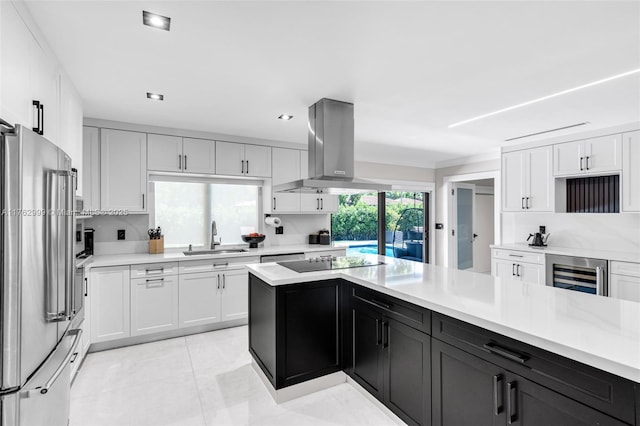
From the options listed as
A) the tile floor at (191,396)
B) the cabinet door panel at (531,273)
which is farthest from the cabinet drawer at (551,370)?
the cabinet door panel at (531,273)

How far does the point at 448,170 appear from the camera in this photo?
6.39 m

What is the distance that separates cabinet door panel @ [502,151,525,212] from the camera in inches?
170

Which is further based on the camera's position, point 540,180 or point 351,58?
point 540,180

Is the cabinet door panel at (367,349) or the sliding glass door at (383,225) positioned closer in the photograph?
the cabinet door panel at (367,349)

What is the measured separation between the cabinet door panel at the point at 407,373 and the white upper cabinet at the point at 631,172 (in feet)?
10.2

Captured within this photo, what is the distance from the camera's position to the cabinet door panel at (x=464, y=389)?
4.79ft

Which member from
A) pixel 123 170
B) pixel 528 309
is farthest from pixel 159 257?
pixel 528 309

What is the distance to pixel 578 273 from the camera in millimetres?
3615

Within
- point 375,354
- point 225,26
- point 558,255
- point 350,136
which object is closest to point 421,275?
point 375,354

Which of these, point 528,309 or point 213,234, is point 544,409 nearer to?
point 528,309

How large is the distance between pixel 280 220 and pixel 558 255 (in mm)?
3519

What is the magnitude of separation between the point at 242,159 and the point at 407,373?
130 inches

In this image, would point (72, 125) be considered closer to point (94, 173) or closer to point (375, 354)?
point (94, 173)

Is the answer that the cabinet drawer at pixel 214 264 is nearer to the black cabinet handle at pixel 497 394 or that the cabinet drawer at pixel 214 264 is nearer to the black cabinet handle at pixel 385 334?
the black cabinet handle at pixel 385 334
